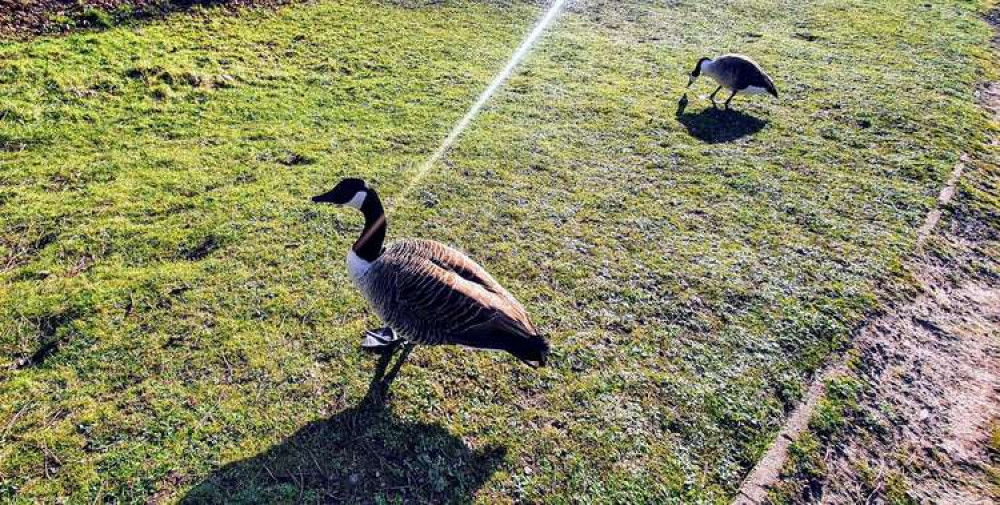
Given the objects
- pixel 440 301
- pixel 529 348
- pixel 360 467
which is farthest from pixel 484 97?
pixel 360 467

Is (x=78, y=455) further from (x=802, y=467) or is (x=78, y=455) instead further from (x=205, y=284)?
(x=802, y=467)

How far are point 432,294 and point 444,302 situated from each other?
0.13 m

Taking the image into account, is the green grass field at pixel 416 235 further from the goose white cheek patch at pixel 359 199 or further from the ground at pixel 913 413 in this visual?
the goose white cheek patch at pixel 359 199

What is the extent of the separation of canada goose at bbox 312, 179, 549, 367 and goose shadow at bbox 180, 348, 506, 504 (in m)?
0.86

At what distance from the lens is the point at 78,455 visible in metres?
4.20

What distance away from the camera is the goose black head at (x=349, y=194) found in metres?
4.91

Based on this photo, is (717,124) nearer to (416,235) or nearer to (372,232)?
(416,235)

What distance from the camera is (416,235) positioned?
6879 millimetres

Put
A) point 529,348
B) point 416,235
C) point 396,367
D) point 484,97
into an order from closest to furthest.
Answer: point 529,348 → point 396,367 → point 416,235 → point 484,97

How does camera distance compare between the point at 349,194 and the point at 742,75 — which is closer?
the point at 349,194

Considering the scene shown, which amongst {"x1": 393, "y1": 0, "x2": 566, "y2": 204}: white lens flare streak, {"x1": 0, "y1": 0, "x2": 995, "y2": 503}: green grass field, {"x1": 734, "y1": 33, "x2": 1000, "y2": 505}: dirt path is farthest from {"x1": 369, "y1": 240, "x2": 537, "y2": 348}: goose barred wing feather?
{"x1": 393, "y1": 0, "x2": 566, "y2": 204}: white lens flare streak

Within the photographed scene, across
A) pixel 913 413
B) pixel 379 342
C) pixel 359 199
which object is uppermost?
pixel 359 199

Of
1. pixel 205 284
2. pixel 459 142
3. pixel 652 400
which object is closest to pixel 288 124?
pixel 459 142

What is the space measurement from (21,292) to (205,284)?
5.75 ft
